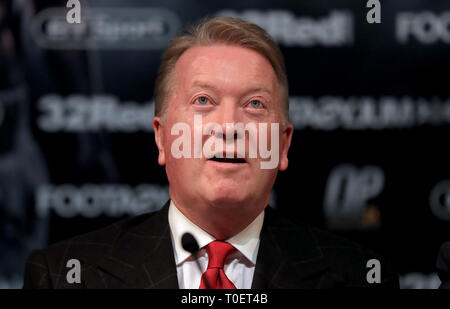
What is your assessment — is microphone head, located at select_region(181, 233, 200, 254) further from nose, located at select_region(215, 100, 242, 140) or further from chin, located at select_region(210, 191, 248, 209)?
nose, located at select_region(215, 100, 242, 140)

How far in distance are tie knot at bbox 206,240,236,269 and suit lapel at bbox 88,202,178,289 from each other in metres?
0.11

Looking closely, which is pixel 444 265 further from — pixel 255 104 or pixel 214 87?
pixel 214 87

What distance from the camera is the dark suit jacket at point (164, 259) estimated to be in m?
1.63

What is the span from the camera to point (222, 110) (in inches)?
62.1

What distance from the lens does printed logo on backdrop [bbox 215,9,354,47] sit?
2.54 m

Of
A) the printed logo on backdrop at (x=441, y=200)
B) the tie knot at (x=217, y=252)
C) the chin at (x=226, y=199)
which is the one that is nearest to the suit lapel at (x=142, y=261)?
the tie knot at (x=217, y=252)

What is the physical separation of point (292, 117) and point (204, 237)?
3.48ft

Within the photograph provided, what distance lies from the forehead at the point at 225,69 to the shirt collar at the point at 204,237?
0.39 metres

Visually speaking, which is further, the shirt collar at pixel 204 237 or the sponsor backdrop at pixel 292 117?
the sponsor backdrop at pixel 292 117

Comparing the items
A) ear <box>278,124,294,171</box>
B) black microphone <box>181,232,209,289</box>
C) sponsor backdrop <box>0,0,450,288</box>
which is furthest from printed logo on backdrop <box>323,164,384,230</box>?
black microphone <box>181,232,209,289</box>

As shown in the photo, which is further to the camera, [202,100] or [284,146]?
[284,146]

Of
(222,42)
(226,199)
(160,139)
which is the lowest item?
(226,199)

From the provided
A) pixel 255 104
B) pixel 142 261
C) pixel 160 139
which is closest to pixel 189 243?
pixel 142 261

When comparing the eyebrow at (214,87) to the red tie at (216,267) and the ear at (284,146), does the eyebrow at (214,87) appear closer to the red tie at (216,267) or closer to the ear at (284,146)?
the ear at (284,146)
